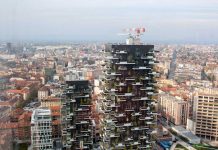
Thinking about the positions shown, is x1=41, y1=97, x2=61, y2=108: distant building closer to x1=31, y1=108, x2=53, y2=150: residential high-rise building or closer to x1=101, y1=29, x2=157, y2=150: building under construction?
x1=31, y1=108, x2=53, y2=150: residential high-rise building

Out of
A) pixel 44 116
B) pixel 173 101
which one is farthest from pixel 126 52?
pixel 173 101

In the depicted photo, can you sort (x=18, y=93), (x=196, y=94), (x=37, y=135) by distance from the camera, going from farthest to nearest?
(x=196, y=94) < (x=18, y=93) < (x=37, y=135)

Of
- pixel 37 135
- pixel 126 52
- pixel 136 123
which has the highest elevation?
pixel 126 52

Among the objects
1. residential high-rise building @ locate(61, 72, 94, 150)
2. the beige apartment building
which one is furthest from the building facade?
residential high-rise building @ locate(61, 72, 94, 150)

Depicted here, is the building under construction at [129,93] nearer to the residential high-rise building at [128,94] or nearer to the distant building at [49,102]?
the residential high-rise building at [128,94]

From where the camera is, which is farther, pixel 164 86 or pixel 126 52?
pixel 164 86

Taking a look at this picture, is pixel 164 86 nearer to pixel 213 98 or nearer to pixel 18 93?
pixel 213 98

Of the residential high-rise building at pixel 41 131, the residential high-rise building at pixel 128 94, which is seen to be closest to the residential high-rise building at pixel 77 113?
the residential high-rise building at pixel 41 131
